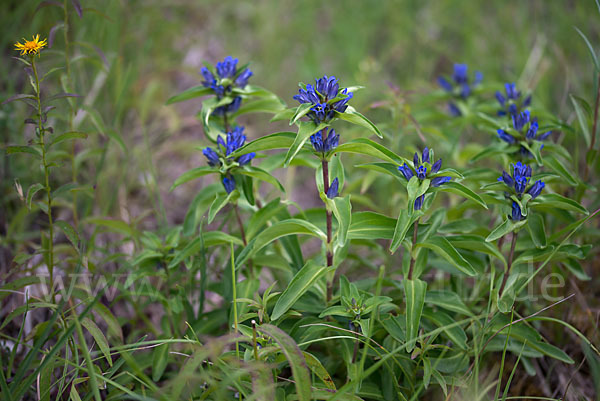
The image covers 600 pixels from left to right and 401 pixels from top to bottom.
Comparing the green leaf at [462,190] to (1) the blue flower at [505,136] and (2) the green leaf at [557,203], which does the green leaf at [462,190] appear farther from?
(1) the blue flower at [505,136]

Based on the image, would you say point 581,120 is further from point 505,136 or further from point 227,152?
point 227,152

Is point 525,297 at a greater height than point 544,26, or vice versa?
point 544,26

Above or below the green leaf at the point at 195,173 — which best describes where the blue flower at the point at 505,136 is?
above

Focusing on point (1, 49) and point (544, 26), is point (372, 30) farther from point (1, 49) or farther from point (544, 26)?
point (1, 49)

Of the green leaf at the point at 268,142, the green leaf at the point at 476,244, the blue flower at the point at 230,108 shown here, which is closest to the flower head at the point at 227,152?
the green leaf at the point at 268,142

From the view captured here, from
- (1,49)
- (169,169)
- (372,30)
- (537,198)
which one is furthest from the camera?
(372,30)

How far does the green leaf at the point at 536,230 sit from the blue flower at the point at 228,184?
137 centimetres

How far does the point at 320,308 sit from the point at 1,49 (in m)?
3.23

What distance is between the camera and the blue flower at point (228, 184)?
2232 mm

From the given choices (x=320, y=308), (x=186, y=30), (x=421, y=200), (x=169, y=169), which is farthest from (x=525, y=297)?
(x=186, y=30)

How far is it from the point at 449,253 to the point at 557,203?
57 centimetres

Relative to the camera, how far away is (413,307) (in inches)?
80.2

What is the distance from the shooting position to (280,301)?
2006 millimetres

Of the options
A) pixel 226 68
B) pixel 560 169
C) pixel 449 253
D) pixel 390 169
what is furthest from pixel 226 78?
pixel 560 169
